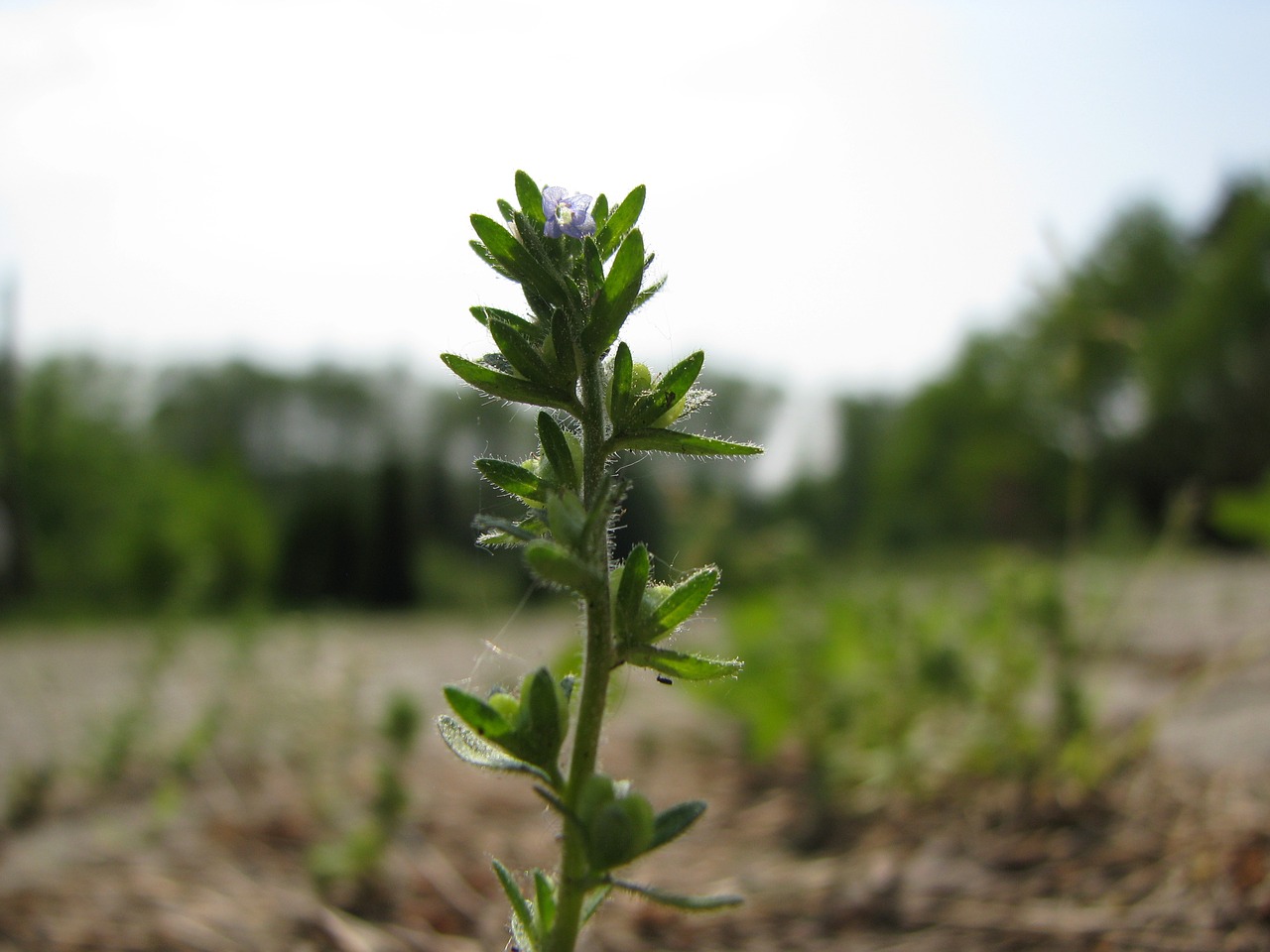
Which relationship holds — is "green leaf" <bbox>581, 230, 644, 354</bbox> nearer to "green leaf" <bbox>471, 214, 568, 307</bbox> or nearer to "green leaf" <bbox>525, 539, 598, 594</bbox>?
"green leaf" <bbox>471, 214, 568, 307</bbox>

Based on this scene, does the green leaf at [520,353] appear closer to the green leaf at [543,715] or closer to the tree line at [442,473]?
the green leaf at [543,715]

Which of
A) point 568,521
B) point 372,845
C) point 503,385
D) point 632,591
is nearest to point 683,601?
point 632,591

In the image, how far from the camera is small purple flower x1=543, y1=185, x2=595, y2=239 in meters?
0.88

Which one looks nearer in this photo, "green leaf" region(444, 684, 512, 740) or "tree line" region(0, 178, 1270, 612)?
"green leaf" region(444, 684, 512, 740)

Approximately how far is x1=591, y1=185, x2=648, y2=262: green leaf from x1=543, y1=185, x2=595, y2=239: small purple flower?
21 mm

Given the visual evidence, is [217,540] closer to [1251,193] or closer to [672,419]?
[672,419]

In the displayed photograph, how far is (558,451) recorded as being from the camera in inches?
33.9

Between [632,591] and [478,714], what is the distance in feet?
0.56

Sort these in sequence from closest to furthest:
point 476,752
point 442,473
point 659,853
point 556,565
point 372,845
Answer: point 556,565
point 476,752
point 372,845
point 659,853
point 442,473

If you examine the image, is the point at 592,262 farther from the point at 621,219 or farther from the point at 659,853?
the point at 659,853

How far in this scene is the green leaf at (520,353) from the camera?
87cm

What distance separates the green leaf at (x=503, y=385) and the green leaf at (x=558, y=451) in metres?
0.03

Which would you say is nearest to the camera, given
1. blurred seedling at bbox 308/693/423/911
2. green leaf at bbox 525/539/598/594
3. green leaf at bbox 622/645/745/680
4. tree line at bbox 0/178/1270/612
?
green leaf at bbox 525/539/598/594

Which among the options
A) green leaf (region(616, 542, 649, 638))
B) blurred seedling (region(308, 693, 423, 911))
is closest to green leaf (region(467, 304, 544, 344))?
green leaf (region(616, 542, 649, 638))
